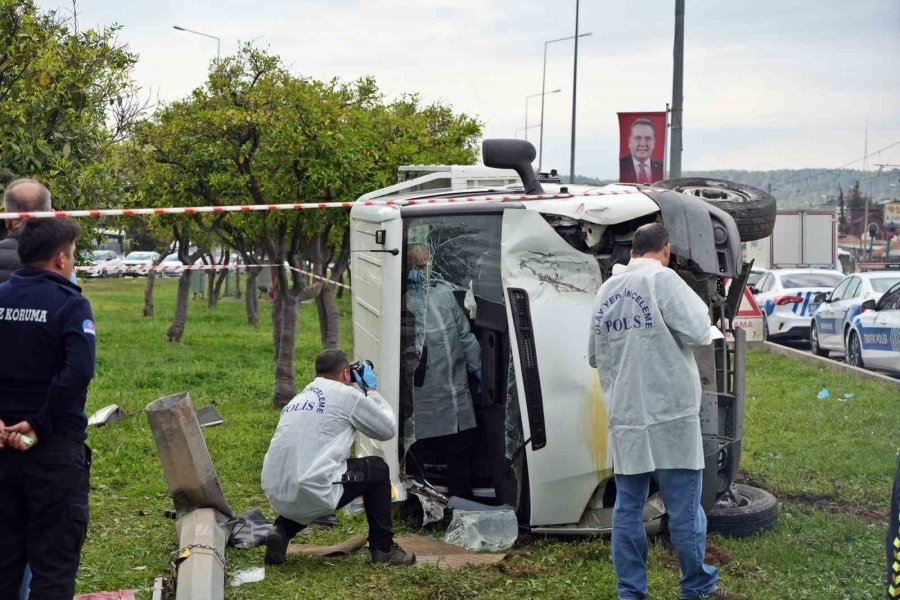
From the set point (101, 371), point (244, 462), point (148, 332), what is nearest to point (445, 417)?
point (244, 462)

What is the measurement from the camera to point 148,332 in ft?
83.4

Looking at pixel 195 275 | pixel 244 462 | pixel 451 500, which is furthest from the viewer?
pixel 195 275

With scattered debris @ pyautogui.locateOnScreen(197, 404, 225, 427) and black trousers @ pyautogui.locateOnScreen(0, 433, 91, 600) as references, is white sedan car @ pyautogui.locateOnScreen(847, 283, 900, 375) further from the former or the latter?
black trousers @ pyautogui.locateOnScreen(0, 433, 91, 600)

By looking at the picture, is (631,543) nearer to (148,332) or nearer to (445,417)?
(445,417)

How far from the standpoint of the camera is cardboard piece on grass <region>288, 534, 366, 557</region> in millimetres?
7082

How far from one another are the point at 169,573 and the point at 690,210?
3.70 metres

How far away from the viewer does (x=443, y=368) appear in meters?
7.84

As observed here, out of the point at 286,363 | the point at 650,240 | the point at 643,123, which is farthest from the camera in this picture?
the point at 643,123

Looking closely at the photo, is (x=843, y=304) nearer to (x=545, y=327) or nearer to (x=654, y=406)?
(x=545, y=327)

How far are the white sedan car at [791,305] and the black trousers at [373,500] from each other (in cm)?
1637

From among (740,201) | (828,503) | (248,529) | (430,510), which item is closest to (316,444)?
(248,529)

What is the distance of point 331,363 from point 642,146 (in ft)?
33.6

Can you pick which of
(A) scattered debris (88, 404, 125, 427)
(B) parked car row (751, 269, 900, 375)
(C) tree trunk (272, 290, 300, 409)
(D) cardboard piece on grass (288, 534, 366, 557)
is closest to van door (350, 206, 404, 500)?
(D) cardboard piece on grass (288, 534, 366, 557)

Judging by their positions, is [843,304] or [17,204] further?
[843,304]
